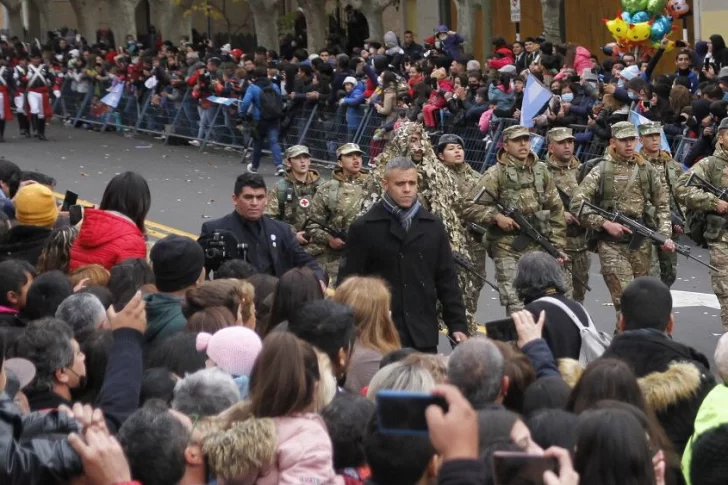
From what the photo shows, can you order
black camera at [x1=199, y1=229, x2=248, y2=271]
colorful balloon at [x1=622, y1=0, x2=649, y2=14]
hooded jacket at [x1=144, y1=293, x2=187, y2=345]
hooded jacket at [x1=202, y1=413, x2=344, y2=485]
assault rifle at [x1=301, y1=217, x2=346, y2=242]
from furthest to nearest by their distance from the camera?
colorful balloon at [x1=622, y1=0, x2=649, y2=14] → assault rifle at [x1=301, y1=217, x2=346, y2=242] → black camera at [x1=199, y1=229, x2=248, y2=271] → hooded jacket at [x1=144, y1=293, x2=187, y2=345] → hooded jacket at [x1=202, y1=413, x2=344, y2=485]

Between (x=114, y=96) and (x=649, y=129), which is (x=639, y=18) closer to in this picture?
(x=114, y=96)

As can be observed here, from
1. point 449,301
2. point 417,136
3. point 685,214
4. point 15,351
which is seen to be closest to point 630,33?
point 685,214

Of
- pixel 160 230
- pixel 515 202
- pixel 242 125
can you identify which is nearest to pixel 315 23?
pixel 242 125

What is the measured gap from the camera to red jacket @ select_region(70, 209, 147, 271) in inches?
335

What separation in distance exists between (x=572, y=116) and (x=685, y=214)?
17.6 ft

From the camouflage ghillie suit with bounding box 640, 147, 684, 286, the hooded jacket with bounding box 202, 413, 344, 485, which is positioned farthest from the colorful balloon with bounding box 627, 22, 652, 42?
the hooded jacket with bounding box 202, 413, 344, 485

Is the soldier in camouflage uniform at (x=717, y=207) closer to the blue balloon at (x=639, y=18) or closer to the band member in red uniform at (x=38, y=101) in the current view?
the blue balloon at (x=639, y=18)

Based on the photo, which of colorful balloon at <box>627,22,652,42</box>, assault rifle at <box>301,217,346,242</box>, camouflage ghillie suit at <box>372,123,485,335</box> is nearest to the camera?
camouflage ghillie suit at <box>372,123,485,335</box>

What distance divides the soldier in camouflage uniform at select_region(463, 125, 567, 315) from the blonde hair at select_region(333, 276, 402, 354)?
4497 millimetres

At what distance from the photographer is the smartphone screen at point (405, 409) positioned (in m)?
3.80

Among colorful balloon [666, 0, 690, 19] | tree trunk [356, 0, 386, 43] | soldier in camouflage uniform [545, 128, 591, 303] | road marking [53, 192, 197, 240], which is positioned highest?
tree trunk [356, 0, 386, 43]

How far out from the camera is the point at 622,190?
11.6m

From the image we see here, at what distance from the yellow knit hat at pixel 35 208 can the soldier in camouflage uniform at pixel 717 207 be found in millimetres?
5186

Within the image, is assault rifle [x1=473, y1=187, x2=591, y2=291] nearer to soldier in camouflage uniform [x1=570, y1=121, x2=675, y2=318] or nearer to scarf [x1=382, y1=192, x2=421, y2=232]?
soldier in camouflage uniform [x1=570, y1=121, x2=675, y2=318]
